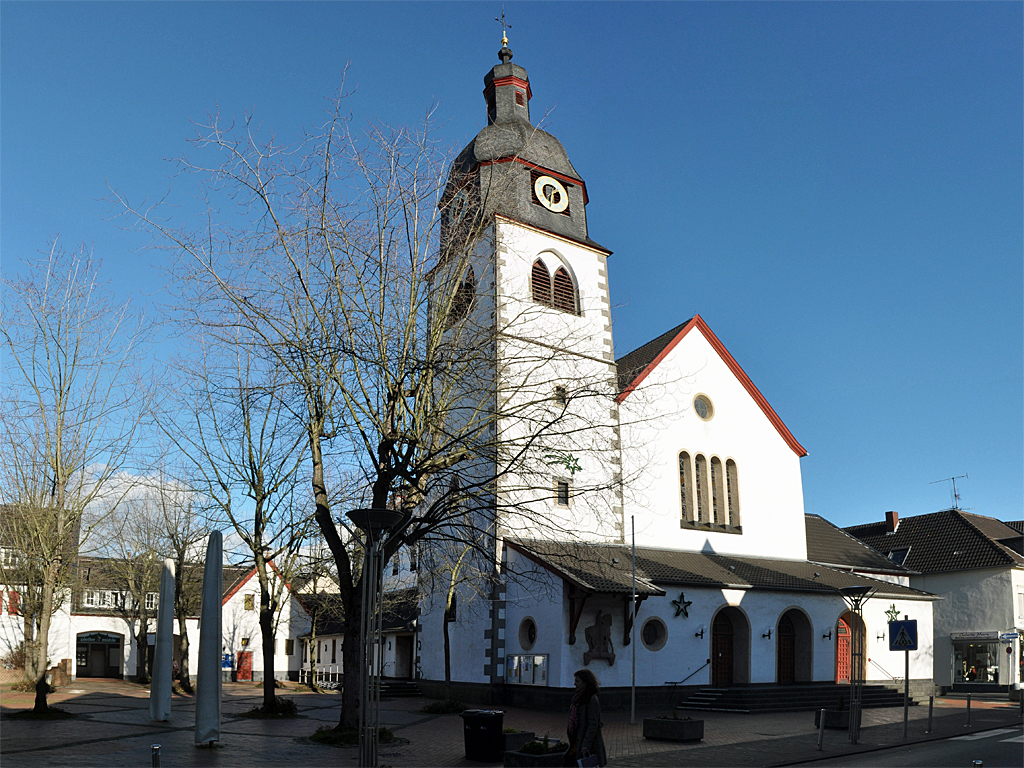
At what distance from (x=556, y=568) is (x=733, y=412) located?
11.0 m

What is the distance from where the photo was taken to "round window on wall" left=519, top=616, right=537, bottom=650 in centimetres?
2464

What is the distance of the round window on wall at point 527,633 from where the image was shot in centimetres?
2464

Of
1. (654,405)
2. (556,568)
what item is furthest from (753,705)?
(654,405)

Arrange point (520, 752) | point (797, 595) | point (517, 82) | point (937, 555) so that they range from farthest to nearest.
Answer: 1. point (937, 555)
2. point (517, 82)
3. point (797, 595)
4. point (520, 752)

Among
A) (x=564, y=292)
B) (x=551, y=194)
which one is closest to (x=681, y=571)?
(x=564, y=292)

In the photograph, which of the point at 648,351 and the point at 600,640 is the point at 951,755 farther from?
the point at 648,351

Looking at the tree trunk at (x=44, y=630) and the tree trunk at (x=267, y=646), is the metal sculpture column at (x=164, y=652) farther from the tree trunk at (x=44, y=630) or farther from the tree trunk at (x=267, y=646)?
the tree trunk at (x=44, y=630)

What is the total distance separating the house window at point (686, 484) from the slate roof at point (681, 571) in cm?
152

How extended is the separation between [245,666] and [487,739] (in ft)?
116

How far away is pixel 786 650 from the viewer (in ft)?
93.9

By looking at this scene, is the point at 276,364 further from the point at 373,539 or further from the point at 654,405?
the point at 654,405

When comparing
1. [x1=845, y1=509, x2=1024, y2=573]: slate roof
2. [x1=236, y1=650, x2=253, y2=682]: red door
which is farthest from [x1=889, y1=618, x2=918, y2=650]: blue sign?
[x1=236, y1=650, x2=253, y2=682]: red door

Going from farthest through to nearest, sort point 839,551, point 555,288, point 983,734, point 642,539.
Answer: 1. point 839,551
2. point 555,288
3. point 642,539
4. point 983,734

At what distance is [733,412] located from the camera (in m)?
31.1
